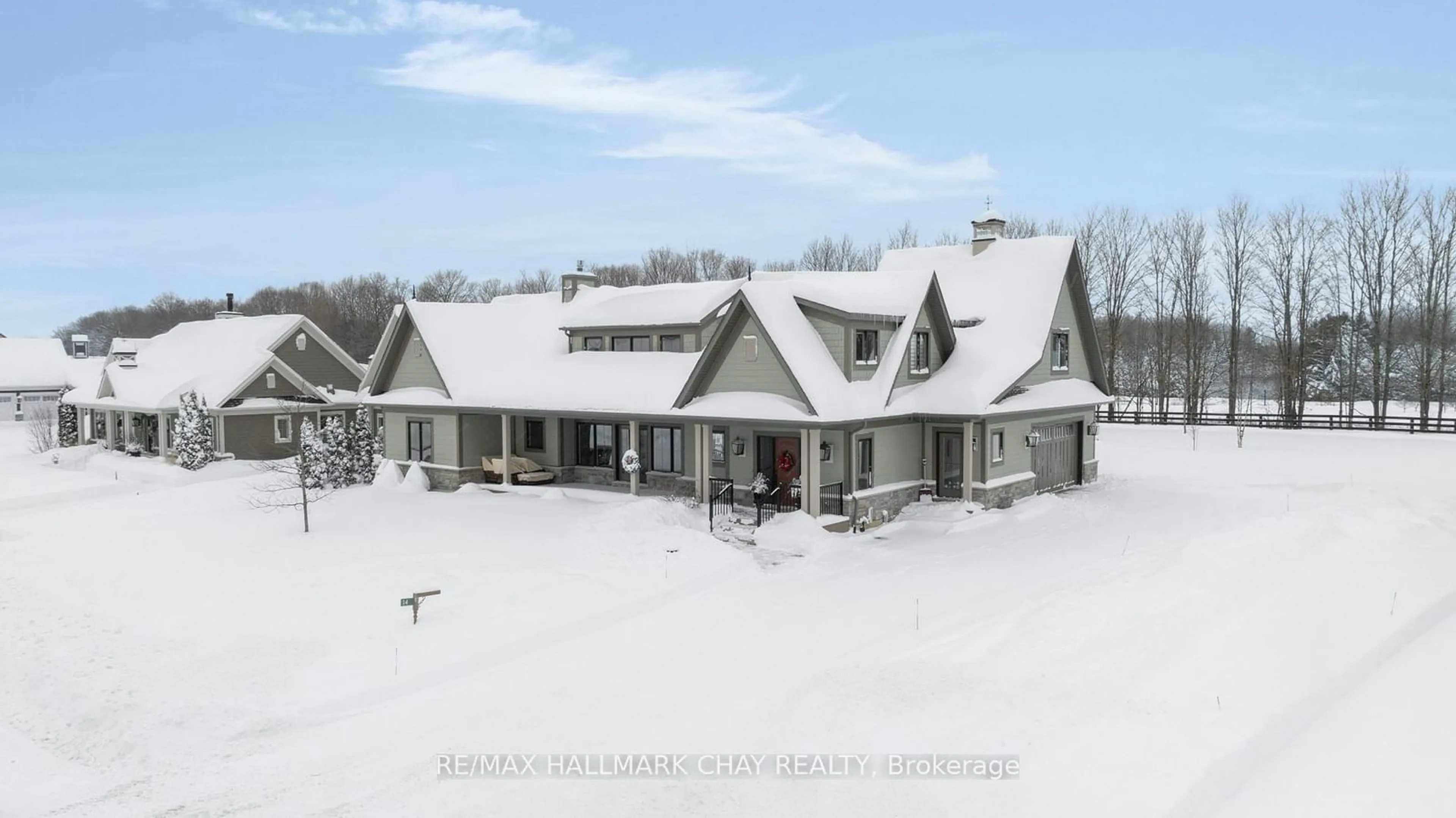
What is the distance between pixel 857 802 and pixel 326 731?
6618mm

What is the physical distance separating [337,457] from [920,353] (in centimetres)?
1904

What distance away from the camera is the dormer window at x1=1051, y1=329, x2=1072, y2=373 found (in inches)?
1131

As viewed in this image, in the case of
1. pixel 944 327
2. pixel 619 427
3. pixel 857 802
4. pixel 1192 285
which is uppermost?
pixel 1192 285

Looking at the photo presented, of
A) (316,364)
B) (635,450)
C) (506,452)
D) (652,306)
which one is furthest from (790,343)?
(316,364)

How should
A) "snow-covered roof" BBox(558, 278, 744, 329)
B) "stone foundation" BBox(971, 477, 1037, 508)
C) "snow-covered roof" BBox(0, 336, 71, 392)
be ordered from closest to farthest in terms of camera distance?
"stone foundation" BBox(971, 477, 1037, 508) < "snow-covered roof" BBox(558, 278, 744, 329) < "snow-covered roof" BBox(0, 336, 71, 392)

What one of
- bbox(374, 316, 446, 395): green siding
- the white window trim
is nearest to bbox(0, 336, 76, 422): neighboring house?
the white window trim

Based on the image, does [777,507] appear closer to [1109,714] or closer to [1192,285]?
[1109,714]

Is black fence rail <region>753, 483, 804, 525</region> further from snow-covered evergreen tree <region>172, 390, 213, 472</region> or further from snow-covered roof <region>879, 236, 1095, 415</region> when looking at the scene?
snow-covered evergreen tree <region>172, 390, 213, 472</region>

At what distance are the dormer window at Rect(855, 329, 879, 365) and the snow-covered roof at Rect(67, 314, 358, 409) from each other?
88.3 feet

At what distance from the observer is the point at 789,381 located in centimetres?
2306

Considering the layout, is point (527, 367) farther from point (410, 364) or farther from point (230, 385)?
point (230, 385)

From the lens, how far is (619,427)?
28.4 meters

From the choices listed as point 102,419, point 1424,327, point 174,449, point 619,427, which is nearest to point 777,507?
point 619,427

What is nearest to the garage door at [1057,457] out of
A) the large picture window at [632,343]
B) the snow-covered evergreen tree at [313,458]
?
the large picture window at [632,343]
